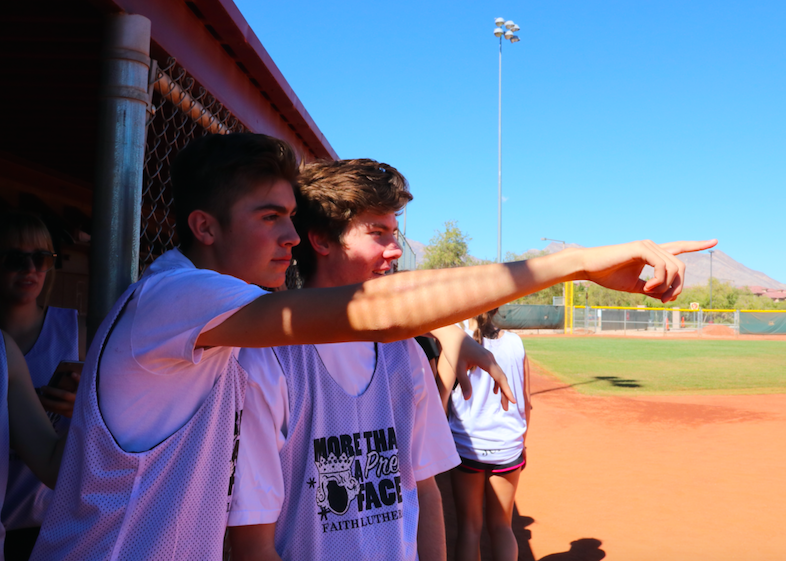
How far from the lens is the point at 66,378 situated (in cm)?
182

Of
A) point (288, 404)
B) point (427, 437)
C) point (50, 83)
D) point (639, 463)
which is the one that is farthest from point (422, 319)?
point (639, 463)

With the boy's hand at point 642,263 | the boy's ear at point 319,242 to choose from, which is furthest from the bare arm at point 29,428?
the boy's hand at point 642,263

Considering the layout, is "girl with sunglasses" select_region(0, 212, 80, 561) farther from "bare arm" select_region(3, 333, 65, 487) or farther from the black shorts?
the black shorts

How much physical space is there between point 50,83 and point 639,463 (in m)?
8.52

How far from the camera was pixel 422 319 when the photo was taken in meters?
1.05

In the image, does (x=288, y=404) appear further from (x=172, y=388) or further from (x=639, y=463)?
(x=639, y=463)

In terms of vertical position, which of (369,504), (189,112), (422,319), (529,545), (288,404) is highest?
(189,112)

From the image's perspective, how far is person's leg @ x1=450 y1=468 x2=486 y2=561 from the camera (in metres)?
4.04

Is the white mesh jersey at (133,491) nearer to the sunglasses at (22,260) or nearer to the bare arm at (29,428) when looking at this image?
the bare arm at (29,428)

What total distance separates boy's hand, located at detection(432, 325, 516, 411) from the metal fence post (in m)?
1.21

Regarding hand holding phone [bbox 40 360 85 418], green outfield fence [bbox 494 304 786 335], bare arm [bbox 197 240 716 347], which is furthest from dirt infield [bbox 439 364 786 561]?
green outfield fence [bbox 494 304 786 335]

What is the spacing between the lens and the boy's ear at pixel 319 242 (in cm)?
207

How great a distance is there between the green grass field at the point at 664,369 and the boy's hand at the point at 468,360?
13.8 meters

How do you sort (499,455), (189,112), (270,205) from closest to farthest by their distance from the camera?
(270,205), (189,112), (499,455)
